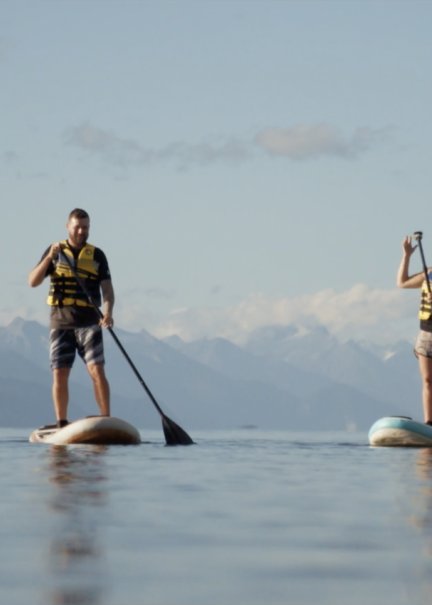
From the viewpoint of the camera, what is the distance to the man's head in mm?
14062

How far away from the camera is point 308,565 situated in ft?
16.5

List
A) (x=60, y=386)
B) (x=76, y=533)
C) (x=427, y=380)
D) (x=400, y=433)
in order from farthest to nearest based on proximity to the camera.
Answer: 1. (x=400, y=433)
2. (x=427, y=380)
3. (x=60, y=386)
4. (x=76, y=533)

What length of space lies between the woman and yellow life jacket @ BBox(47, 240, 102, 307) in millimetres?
3905

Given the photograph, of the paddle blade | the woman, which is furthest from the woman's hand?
the paddle blade

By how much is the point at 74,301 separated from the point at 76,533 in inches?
336

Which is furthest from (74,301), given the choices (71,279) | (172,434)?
(172,434)

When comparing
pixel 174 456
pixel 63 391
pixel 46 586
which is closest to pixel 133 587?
pixel 46 586

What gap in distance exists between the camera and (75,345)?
1426 centimetres

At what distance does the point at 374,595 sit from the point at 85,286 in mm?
10018

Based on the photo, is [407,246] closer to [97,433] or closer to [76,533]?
[97,433]

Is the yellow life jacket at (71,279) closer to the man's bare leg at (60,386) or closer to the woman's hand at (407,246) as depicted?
the man's bare leg at (60,386)

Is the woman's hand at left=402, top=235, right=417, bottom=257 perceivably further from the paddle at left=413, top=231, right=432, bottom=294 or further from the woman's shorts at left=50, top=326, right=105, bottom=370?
the woman's shorts at left=50, top=326, right=105, bottom=370

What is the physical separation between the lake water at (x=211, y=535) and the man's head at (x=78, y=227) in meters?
4.51

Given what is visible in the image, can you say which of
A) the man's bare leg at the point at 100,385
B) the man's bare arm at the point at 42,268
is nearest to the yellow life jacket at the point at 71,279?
the man's bare arm at the point at 42,268
